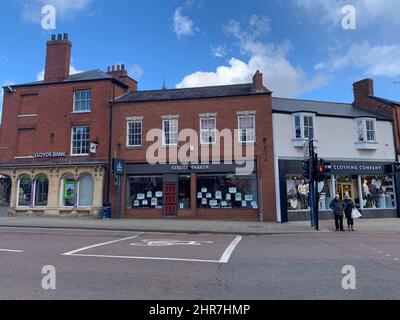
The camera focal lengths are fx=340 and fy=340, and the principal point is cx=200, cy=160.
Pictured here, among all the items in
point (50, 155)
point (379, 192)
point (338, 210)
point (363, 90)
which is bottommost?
point (338, 210)

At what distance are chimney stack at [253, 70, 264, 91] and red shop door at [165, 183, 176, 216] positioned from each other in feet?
28.4

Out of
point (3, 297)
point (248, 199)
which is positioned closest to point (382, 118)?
point (248, 199)

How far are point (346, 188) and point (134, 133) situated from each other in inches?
595

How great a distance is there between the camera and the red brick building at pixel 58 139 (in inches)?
931

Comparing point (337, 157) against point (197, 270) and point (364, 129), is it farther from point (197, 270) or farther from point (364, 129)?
point (197, 270)

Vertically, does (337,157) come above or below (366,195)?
above

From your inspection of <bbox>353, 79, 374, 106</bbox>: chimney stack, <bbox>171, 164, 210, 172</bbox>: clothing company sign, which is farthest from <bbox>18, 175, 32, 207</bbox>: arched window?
<bbox>353, 79, 374, 106</bbox>: chimney stack

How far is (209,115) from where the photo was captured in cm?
2291

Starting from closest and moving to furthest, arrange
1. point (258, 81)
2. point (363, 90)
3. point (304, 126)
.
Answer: point (304, 126) < point (258, 81) < point (363, 90)

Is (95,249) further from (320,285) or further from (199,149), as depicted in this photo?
(199,149)

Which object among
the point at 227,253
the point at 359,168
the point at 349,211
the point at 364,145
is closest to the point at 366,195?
the point at 359,168

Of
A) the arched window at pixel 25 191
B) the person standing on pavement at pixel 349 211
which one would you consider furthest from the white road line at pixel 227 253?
the arched window at pixel 25 191

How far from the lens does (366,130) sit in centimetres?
2378

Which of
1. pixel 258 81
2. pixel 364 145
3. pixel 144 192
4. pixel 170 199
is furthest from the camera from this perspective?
pixel 364 145
